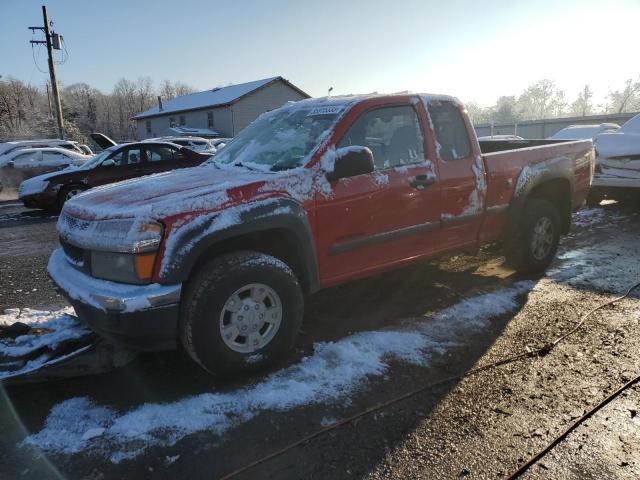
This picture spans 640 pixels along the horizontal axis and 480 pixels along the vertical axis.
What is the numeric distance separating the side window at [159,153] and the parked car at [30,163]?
5636 millimetres

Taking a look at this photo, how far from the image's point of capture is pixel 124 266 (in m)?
2.76

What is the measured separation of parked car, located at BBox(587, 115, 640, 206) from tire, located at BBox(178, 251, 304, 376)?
7.32 metres

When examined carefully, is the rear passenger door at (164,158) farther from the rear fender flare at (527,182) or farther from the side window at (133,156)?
the rear fender flare at (527,182)

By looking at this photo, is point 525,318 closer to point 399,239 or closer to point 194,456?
point 399,239

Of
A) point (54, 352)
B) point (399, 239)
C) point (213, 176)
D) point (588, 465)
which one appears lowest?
point (588, 465)

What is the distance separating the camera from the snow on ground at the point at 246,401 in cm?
252

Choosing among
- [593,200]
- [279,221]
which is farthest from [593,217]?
[279,221]

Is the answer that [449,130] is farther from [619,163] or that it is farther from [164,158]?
[164,158]

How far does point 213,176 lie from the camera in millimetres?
3500

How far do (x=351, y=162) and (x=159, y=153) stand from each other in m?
8.69

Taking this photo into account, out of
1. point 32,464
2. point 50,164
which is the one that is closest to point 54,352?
point 32,464

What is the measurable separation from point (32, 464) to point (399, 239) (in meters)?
2.84

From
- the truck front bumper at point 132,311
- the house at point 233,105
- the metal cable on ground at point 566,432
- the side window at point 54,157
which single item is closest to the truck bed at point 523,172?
the metal cable on ground at point 566,432

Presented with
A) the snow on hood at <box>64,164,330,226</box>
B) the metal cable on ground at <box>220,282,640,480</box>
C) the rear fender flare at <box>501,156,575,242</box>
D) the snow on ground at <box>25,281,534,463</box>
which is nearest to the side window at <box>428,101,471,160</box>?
the rear fender flare at <box>501,156,575,242</box>
